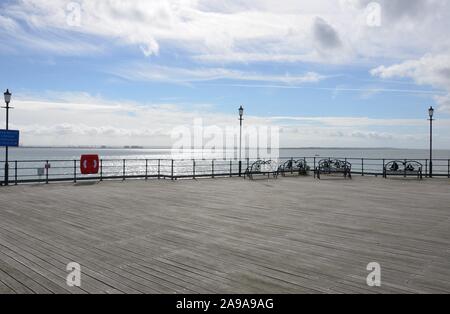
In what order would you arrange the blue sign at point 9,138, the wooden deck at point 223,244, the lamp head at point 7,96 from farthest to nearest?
the blue sign at point 9,138
the lamp head at point 7,96
the wooden deck at point 223,244

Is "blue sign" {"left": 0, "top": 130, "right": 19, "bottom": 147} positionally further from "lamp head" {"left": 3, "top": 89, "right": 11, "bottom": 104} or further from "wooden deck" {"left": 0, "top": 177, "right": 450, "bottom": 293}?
"wooden deck" {"left": 0, "top": 177, "right": 450, "bottom": 293}

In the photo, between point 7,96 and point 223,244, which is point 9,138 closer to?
point 7,96

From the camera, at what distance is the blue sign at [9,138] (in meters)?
16.3

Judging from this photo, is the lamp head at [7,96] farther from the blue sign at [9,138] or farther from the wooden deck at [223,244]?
the wooden deck at [223,244]

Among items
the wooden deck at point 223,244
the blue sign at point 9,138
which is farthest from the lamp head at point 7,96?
the wooden deck at point 223,244

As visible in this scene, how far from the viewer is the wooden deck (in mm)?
4551

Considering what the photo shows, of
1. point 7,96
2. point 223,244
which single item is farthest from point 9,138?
point 223,244

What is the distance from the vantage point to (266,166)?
2344 centimetres

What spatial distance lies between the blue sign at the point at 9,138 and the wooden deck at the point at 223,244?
5.67m

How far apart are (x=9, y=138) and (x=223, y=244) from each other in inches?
553

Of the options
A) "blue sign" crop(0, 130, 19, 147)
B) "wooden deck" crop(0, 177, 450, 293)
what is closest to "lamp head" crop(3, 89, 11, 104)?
"blue sign" crop(0, 130, 19, 147)

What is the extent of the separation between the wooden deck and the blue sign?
18.6ft
